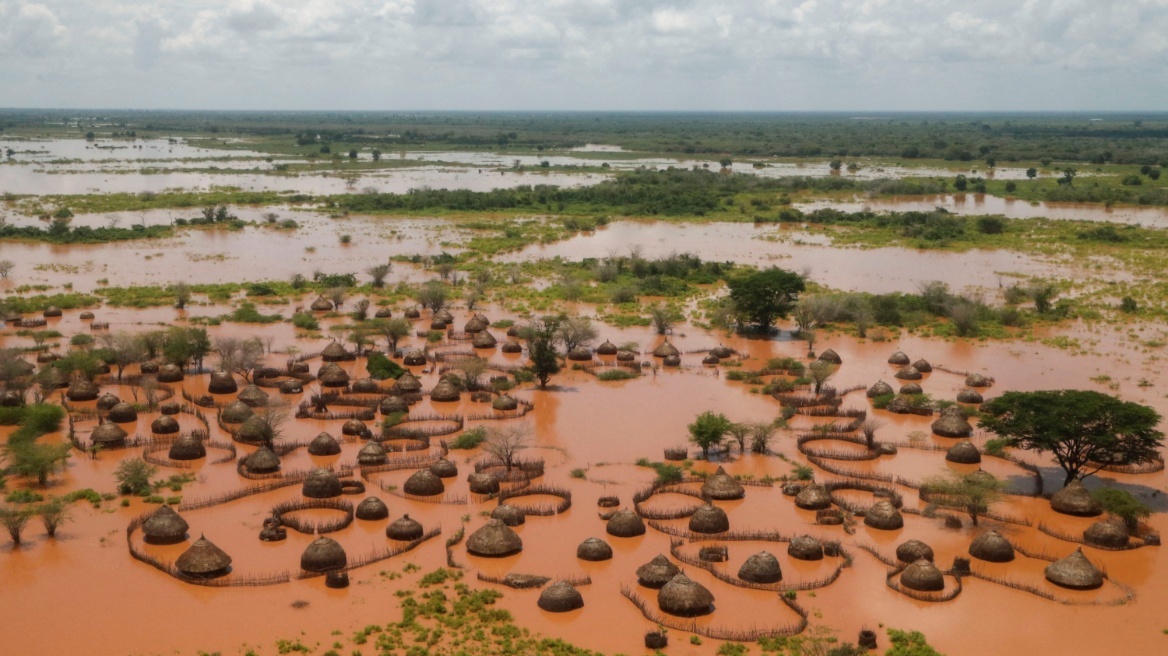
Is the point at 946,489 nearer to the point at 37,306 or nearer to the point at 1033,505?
the point at 1033,505

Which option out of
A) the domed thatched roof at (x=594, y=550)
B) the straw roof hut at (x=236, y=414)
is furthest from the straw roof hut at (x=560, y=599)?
the straw roof hut at (x=236, y=414)

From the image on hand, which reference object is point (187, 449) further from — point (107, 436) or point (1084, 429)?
point (1084, 429)

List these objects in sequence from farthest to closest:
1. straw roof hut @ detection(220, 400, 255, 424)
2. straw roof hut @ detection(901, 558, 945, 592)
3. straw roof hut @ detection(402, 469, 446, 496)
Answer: straw roof hut @ detection(220, 400, 255, 424) < straw roof hut @ detection(402, 469, 446, 496) < straw roof hut @ detection(901, 558, 945, 592)

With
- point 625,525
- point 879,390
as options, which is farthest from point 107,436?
point 879,390

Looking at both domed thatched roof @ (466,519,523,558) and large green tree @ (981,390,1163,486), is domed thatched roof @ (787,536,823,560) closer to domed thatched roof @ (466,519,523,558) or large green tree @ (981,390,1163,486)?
domed thatched roof @ (466,519,523,558)

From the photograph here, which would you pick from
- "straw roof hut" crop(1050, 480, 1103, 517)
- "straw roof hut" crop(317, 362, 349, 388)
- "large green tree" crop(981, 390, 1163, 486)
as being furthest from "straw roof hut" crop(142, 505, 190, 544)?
"straw roof hut" crop(1050, 480, 1103, 517)

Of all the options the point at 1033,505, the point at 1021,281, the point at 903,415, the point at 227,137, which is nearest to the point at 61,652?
the point at 1033,505
